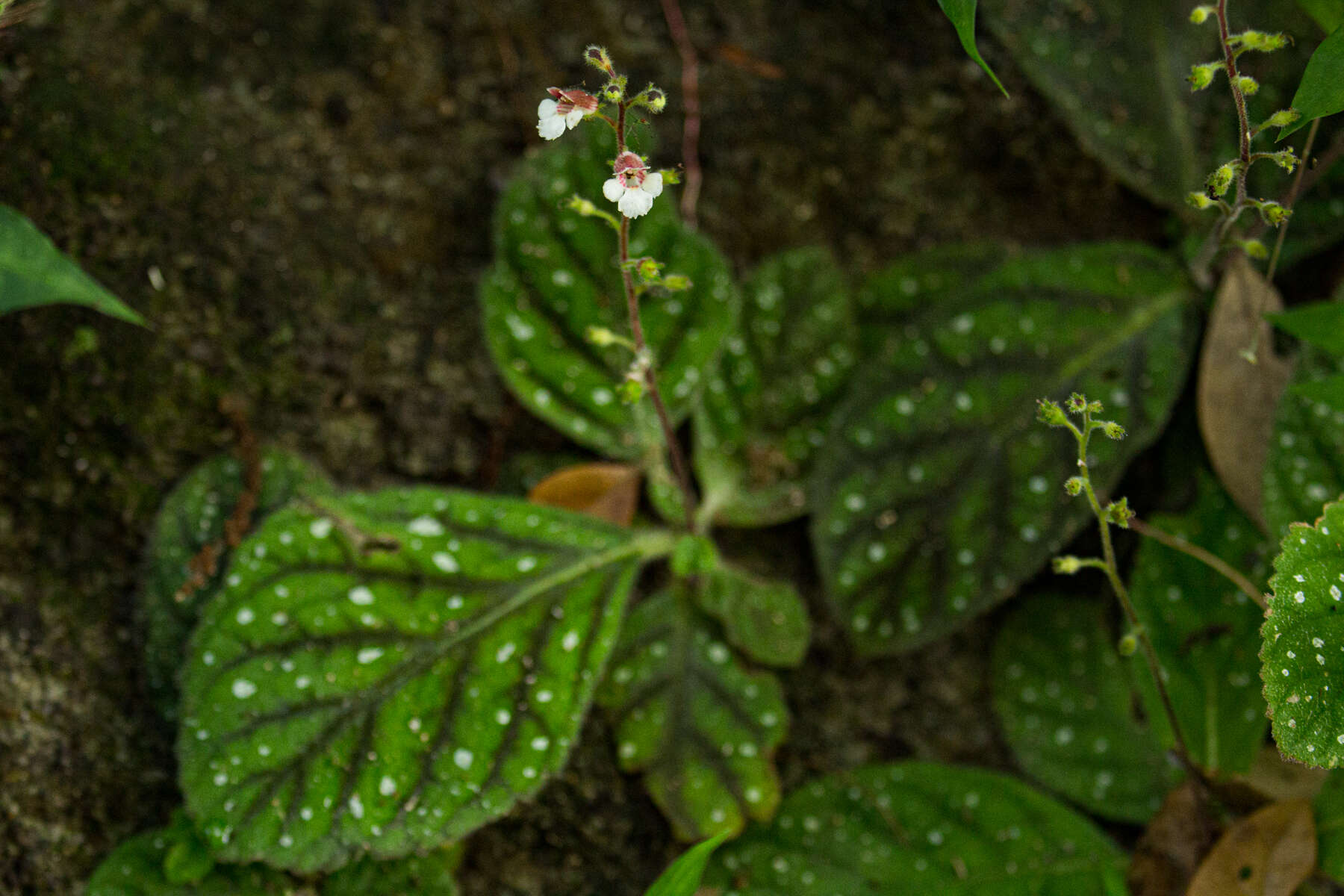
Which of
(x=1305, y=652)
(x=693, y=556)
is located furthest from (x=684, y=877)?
(x=1305, y=652)

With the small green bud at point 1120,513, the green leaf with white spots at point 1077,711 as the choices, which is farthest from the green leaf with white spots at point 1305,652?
the green leaf with white spots at point 1077,711

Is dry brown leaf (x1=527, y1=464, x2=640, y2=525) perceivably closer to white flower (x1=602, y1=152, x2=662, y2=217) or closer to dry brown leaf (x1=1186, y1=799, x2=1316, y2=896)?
white flower (x1=602, y1=152, x2=662, y2=217)

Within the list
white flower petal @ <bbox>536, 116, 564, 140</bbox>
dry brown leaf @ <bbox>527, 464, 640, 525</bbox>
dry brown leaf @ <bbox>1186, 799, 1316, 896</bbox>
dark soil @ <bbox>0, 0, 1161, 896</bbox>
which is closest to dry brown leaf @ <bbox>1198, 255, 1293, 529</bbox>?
dark soil @ <bbox>0, 0, 1161, 896</bbox>

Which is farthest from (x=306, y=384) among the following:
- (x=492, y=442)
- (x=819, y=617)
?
(x=819, y=617)

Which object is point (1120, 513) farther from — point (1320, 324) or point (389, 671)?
point (389, 671)

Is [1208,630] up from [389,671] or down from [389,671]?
up

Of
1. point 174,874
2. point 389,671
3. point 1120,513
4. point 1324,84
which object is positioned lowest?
point 174,874
